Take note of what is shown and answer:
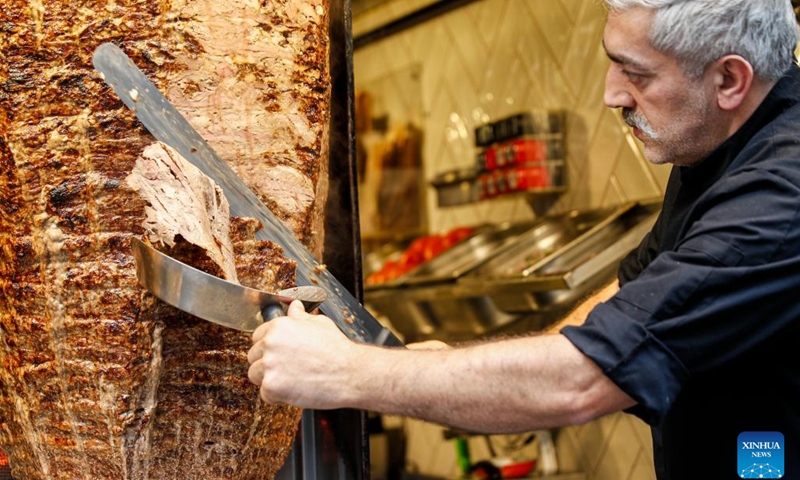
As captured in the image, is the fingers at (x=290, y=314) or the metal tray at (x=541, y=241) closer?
the fingers at (x=290, y=314)

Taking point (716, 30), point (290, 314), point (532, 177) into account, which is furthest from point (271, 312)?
point (532, 177)

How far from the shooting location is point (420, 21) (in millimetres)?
4793

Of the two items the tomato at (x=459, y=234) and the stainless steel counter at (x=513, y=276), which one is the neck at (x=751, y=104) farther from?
the tomato at (x=459, y=234)

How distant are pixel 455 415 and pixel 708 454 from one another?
1.59ft

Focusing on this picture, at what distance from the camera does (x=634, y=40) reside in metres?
1.47

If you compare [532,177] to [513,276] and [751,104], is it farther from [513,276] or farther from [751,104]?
[751,104]

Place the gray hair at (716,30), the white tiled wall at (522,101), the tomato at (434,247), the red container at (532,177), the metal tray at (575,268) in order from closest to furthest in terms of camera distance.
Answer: the gray hair at (716,30) → the metal tray at (575,268) → the white tiled wall at (522,101) → the red container at (532,177) → the tomato at (434,247)

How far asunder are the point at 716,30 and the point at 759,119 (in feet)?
0.58

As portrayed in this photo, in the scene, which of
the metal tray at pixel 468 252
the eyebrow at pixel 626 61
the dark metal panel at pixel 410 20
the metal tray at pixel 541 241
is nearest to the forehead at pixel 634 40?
the eyebrow at pixel 626 61

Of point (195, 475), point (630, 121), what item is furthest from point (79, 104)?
point (630, 121)

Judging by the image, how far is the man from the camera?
1.27 metres

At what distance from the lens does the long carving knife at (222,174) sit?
144 cm

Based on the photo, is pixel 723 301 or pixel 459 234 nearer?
pixel 723 301

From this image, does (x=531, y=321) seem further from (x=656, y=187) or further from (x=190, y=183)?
(x=190, y=183)
